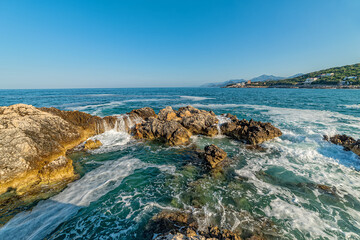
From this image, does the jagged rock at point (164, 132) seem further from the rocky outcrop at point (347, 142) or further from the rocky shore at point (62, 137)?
the rocky outcrop at point (347, 142)

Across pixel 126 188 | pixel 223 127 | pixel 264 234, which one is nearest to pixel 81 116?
pixel 126 188

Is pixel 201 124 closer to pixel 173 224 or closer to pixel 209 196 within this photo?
pixel 209 196

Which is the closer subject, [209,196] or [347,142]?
[209,196]

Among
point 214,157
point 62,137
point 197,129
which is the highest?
point 62,137

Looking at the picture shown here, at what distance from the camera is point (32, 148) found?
8.45 metres

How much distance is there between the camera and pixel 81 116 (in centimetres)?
1422

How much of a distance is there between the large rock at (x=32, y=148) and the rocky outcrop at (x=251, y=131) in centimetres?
1308

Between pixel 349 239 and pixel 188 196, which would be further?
pixel 188 196

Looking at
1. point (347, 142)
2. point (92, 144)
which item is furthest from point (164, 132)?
point (347, 142)

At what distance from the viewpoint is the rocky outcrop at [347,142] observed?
948 centimetres

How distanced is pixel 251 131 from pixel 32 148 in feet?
53.0

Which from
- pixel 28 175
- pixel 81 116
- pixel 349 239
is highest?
pixel 81 116

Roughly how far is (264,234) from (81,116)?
1639cm

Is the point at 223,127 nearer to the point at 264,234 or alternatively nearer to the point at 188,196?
the point at 188,196
